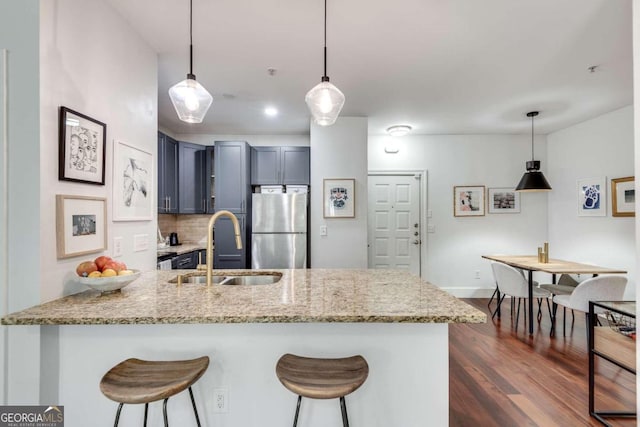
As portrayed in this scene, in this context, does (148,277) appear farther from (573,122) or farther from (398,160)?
(573,122)

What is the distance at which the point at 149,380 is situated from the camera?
3.81 feet

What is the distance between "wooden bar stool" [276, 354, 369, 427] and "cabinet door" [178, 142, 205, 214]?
3.45 meters

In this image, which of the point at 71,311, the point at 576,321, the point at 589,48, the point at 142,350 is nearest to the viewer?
the point at 71,311

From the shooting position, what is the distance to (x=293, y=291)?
1.60 meters

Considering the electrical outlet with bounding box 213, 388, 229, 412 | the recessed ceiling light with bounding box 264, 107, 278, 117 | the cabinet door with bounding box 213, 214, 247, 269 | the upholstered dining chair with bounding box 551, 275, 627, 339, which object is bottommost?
the electrical outlet with bounding box 213, 388, 229, 412

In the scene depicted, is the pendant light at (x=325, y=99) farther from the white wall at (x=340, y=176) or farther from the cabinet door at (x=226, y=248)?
the cabinet door at (x=226, y=248)

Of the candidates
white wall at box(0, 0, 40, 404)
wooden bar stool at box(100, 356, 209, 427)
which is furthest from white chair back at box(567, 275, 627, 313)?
white wall at box(0, 0, 40, 404)

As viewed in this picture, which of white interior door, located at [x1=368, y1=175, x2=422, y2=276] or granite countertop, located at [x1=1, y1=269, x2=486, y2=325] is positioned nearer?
granite countertop, located at [x1=1, y1=269, x2=486, y2=325]

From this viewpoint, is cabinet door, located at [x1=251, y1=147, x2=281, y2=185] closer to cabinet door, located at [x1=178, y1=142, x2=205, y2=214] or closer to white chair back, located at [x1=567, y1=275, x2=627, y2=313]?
cabinet door, located at [x1=178, y1=142, x2=205, y2=214]

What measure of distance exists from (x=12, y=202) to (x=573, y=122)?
229 inches

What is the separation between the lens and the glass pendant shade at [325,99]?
1.70 metres

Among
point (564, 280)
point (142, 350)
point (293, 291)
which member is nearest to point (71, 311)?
point (142, 350)

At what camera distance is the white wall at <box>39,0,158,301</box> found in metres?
1.45

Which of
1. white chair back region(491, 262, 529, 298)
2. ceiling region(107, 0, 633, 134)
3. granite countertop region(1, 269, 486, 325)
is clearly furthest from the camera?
white chair back region(491, 262, 529, 298)
